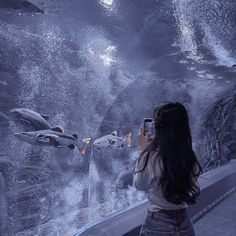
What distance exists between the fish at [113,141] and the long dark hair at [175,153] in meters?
5.14

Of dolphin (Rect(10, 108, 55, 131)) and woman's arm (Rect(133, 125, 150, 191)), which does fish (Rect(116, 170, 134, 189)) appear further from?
woman's arm (Rect(133, 125, 150, 191))

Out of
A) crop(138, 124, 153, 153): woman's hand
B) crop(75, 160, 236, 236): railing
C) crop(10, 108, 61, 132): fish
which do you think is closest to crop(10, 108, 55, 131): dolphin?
crop(10, 108, 61, 132): fish

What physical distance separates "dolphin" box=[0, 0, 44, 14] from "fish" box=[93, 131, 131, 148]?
3.11 meters

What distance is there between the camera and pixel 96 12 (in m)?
5.91

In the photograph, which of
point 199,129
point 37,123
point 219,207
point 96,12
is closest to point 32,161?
point 37,123

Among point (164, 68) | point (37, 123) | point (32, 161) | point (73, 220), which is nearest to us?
point (37, 123)

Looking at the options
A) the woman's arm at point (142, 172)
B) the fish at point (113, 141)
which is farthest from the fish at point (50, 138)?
the woman's arm at point (142, 172)

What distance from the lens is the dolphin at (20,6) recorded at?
4.84 m

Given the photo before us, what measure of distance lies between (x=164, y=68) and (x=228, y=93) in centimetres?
372

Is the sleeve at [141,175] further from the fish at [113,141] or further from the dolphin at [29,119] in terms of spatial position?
the fish at [113,141]

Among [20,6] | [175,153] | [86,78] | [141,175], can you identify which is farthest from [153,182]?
[86,78]

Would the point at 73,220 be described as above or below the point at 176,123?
below

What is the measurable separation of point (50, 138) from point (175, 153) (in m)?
4.10

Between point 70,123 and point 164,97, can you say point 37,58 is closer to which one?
point 70,123
